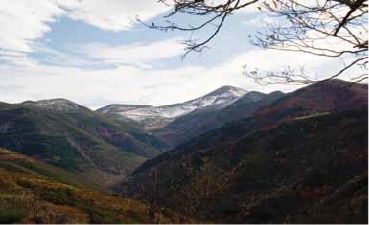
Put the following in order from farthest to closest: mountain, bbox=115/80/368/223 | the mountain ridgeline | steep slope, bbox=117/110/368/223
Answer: steep slope, bbox=117/110/368/223 → mountain, bbox=115/80/368/223 → the mountain ridgeline

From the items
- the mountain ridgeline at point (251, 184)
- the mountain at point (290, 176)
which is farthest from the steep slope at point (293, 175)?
the mountain ridgeline at point (251, 184)

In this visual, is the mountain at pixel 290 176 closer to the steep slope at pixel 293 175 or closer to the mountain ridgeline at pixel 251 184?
the steep slope at pixel 293 175

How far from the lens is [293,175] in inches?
2470

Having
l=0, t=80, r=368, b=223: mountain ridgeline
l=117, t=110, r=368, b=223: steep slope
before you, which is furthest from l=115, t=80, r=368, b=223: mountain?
l=0, t=80, r=368, b=223: mountain ridgeline

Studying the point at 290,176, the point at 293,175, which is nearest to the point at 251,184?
the point at 290,176

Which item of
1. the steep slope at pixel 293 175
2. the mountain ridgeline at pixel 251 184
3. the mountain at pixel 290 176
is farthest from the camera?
the steep slope at pixel 293 175

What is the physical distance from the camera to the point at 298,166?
214ft

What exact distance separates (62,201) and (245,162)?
41660mm

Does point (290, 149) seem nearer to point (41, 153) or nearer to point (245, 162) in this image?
point (245, 162)

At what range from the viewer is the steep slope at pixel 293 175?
138 feet

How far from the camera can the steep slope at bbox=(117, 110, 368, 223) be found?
138ft

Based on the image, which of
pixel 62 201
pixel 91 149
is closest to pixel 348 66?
pixel 62 201

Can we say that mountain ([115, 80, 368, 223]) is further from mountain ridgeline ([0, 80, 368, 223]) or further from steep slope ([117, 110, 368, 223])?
mountain ridgeline ([0, 80, 368, 223])

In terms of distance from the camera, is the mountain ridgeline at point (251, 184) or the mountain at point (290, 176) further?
the mountain at point (290, 176)
